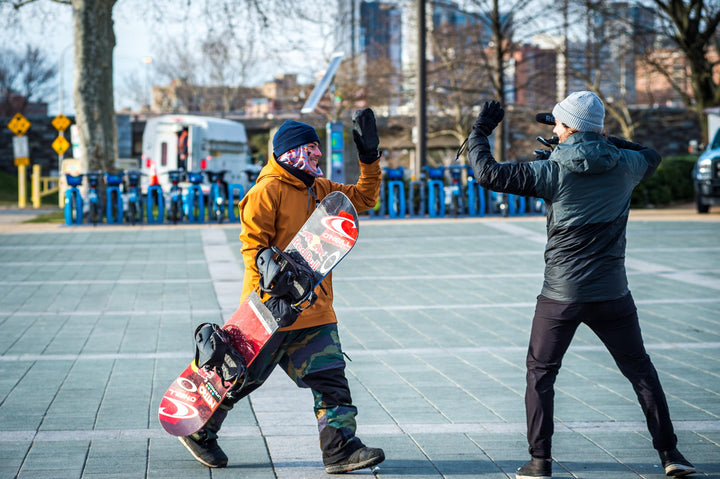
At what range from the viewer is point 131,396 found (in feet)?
18.7

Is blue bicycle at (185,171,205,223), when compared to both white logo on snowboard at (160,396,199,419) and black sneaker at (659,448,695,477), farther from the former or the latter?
black sneaker at (659,448,695,477)

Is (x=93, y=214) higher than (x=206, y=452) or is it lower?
higher

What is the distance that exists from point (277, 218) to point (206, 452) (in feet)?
3.69

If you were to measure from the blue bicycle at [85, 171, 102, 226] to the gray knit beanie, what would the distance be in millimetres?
16375

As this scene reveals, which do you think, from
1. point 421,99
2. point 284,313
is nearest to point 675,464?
point 284,313

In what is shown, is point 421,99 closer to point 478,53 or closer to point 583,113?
point 478,53

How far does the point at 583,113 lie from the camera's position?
4.06 m

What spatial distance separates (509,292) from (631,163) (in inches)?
235

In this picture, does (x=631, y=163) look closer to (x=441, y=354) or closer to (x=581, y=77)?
(x=441, y=354)

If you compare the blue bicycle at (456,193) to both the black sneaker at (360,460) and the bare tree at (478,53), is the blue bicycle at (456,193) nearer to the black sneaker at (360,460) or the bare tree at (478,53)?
the bare tree at (478,53)

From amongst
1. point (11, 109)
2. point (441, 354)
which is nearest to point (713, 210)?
point (441, 354)

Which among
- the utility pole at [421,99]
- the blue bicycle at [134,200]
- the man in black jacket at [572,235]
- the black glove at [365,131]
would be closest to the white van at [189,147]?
the blue bicycle at [134,200]

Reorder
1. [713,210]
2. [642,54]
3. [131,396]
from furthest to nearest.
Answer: [642,54] → [713,210] → [131,396]

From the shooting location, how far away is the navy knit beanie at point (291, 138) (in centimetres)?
428
